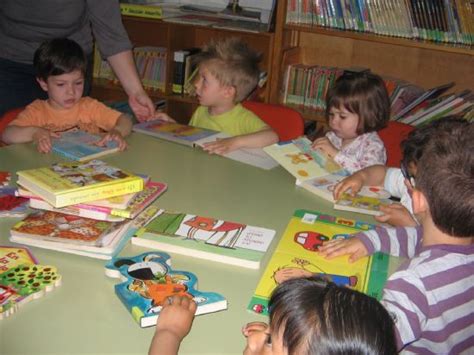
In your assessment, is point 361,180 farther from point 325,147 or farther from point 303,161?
point 325,147

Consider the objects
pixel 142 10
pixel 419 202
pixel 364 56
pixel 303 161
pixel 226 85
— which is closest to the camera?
pixel 419 202

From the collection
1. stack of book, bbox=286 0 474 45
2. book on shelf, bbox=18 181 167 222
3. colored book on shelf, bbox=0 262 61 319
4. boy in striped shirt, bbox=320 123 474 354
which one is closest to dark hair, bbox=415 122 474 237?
boy in striped shirt, bbox=320 123 474 354

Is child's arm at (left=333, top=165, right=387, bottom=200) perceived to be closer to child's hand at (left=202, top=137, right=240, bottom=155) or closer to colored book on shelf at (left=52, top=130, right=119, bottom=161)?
child's hand at (left=202, top=137, right=240, bottom=155)

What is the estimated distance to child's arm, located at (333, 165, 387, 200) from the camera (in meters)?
1.57

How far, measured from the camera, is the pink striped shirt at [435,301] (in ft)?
3.19

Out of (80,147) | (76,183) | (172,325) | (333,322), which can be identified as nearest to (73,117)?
(80,147)

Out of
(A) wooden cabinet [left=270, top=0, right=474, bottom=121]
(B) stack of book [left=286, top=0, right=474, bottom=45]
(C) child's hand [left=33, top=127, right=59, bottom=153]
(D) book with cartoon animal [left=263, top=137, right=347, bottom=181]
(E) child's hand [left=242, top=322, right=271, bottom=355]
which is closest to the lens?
(E) child's hand [left=242, top=322, right=271, bottom=355]

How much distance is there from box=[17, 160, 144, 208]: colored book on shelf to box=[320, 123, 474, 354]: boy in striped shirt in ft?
2.16

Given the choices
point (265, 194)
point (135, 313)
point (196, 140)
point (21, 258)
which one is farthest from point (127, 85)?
point (135, 313)

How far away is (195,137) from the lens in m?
2.00

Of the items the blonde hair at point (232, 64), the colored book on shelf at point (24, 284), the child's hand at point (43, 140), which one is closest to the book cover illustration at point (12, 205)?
the colored book on shelf at point (24, 284)

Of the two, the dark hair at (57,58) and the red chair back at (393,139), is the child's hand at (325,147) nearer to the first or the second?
the red chair back at (393,139)

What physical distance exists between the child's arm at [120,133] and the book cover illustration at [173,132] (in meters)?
0.04

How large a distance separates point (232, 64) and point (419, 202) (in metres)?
1.46
